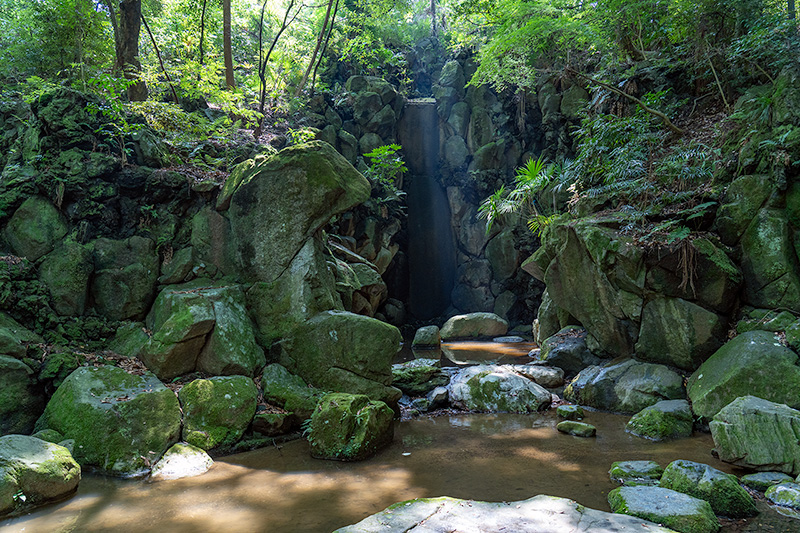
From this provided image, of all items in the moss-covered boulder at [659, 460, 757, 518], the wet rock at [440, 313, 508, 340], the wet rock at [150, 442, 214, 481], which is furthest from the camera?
the wet rock at [440, 313, 508, 340]

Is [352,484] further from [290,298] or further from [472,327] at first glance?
[472,327]

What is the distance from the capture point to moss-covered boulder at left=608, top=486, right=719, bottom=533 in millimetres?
3350

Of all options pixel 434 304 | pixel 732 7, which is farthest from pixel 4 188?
pixel 434 304

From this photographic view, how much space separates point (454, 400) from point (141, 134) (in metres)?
7.17

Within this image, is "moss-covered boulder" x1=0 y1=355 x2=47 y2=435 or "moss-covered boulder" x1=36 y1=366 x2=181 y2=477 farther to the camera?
"moss-covered boulder" x1=0 y1=355 x2=47 y2=435

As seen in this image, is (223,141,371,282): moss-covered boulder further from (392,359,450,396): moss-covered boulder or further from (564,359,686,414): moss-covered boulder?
(564,359,686,414): moss-covered boulder

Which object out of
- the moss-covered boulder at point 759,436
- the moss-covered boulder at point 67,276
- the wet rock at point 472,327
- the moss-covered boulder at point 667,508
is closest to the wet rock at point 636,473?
the moss-covered boulder at point 667,508

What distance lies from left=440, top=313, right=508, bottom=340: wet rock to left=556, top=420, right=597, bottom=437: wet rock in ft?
32.1

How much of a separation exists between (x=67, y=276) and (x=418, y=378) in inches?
227

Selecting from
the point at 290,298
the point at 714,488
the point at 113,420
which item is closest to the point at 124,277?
the point at 290,298

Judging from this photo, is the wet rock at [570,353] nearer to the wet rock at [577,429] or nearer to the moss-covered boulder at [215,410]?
the wet rock at [577,429]

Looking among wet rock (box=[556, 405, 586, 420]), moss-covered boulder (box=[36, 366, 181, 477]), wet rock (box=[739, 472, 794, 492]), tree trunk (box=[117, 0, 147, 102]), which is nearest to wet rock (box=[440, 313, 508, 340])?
wet rock (box=[556, 405, 586, 420])

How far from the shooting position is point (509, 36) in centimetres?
1291

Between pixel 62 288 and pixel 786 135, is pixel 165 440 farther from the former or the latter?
pixel 786 135
